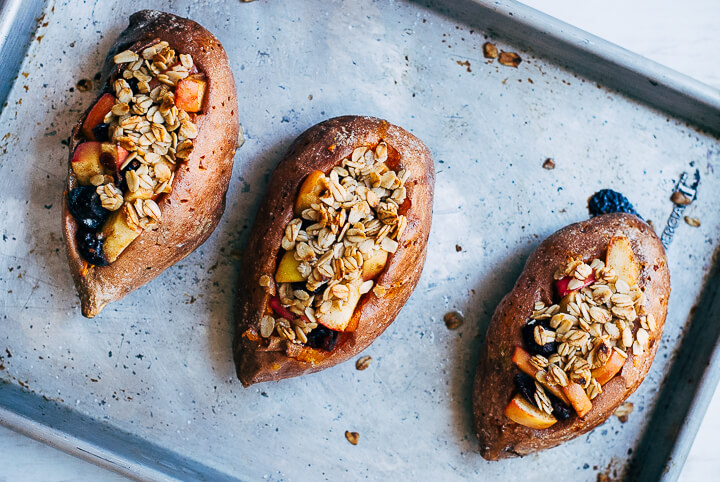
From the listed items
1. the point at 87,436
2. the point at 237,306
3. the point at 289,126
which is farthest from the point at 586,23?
the point at 87,436

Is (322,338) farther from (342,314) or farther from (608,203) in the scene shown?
(608,203)

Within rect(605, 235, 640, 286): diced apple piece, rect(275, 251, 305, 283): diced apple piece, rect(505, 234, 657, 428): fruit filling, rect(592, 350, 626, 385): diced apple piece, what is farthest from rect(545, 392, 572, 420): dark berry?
rect(275, 251, 305, 283): diced apple piece

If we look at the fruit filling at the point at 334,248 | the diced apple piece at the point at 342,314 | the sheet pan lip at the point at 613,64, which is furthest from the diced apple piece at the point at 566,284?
the sheet pan lip at the point at 613,64

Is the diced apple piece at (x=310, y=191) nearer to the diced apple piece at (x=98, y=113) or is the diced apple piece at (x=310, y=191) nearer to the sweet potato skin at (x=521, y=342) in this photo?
the diced apple piece at (x=98, y=113)

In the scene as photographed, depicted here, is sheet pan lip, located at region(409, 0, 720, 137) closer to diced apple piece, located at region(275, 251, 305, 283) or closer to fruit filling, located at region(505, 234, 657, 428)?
fruit filling, located at region(505, 234, 657, 428)

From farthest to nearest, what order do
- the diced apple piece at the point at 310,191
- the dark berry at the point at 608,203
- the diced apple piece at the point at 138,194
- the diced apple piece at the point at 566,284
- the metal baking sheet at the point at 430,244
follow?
1. the dark berry at the point at 608,203
2. the metal baking sheet at the point at 430,244
3. the diced apple piece at the point at 566,284
4. the diced apple piece at the point at 310,191
5. the diced apple piece at the point at 138,194

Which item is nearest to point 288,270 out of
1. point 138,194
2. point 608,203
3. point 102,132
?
point 138,194
